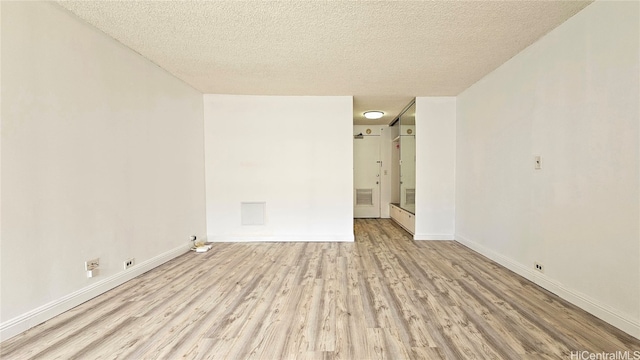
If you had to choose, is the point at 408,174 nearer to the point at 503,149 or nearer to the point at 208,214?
the point at 503,149

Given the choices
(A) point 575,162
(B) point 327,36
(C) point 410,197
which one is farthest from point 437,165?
(B) point 327,36

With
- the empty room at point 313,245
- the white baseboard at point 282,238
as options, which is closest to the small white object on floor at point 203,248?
the empty room at point 313,245

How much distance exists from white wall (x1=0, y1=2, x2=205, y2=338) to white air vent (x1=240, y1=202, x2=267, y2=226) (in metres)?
1.22

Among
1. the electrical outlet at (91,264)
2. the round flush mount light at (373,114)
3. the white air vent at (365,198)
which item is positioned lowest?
the electrical outlet at (91,264)

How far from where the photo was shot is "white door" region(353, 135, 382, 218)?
6.52 m

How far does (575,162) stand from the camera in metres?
2.07

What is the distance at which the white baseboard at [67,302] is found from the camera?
5.49 feet

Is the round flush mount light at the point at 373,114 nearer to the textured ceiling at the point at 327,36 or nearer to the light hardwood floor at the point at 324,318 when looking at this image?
the textured ceiling at the point at 327,36

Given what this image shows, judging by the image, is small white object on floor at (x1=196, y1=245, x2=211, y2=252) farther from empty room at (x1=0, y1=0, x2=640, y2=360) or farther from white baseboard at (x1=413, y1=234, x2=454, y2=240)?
white baseboard at (x1=413, y1=234, x2=454, y2=240)

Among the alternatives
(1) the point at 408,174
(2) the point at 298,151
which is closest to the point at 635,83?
(1) the point at 408,174

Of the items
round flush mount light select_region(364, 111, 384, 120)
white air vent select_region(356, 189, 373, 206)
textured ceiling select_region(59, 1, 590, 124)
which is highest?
textured ceiling select_region(59, 1, 590, 124)

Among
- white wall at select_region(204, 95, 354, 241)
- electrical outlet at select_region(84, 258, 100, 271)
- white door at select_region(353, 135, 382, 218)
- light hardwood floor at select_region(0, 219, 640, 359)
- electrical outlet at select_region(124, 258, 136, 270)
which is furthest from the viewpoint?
white door at select_region(353, 135, 382, 218)

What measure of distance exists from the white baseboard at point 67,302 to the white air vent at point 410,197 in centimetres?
405

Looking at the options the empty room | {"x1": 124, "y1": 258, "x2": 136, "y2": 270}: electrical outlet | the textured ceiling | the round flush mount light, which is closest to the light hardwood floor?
the empty room
